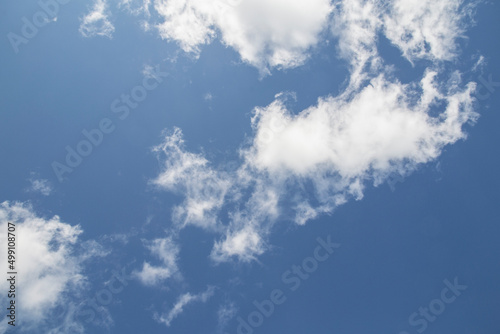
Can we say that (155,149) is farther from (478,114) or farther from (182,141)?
(478,114)

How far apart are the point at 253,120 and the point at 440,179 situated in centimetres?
5997

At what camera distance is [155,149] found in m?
127

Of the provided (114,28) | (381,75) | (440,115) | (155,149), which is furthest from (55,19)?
(440,115)

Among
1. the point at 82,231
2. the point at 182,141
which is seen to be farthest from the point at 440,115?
the point at 82,231

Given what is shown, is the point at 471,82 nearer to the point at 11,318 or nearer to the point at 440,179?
the point at 440,179

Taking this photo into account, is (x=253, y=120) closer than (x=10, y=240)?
No

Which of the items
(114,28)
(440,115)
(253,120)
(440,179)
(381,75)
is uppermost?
(114,28)

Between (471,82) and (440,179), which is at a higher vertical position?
(471,82)

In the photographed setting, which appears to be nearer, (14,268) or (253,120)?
(14,268)

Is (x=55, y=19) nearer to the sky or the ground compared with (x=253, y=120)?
nearer to the sky

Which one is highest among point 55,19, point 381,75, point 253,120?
point 55,19

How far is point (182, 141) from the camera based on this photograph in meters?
128

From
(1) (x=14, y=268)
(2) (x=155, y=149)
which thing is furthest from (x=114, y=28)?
(1) (x=14, y=268)

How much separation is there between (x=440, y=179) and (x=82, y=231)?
109895mm
